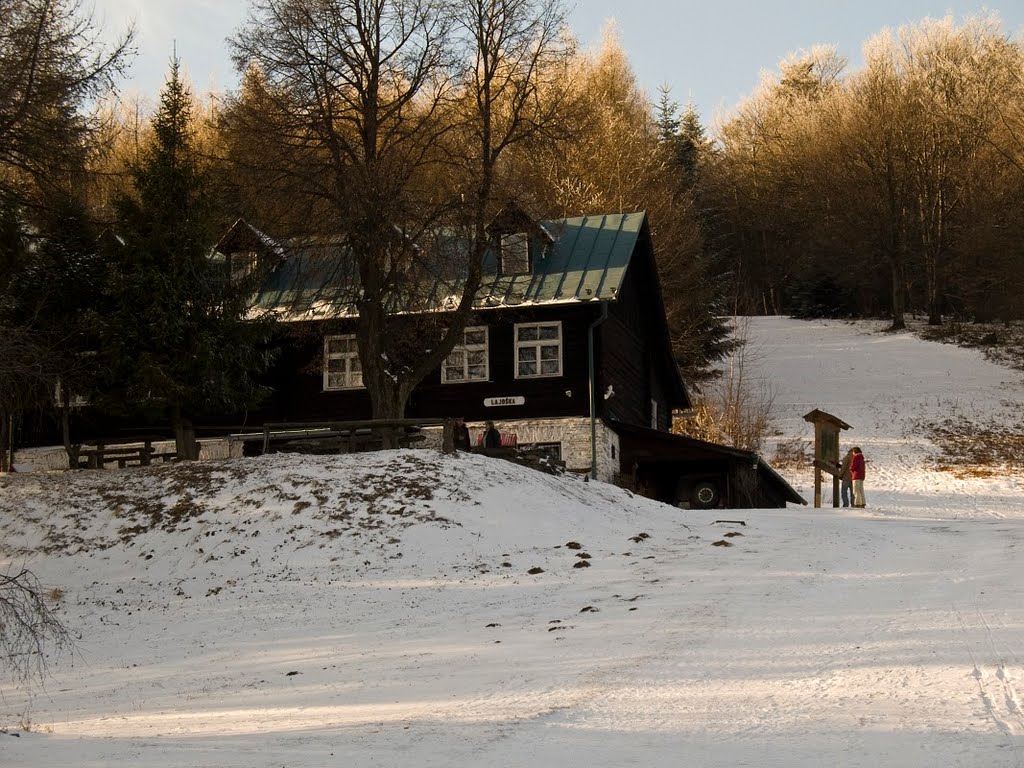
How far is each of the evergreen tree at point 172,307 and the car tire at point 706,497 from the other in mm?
12718

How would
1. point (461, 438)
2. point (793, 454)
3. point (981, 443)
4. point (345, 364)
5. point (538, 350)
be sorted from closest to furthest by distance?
point (461, 438) → point (538, 350) → point (345, 364) → point (981, 443) → point (793, 454)

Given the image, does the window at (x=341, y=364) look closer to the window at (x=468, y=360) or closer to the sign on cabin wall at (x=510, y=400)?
the window at (x=468, y=360)

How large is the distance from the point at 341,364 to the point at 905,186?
38.0 meters

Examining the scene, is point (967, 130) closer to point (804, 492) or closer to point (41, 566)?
point (804, 492)

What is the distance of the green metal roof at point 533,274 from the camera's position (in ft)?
84.2

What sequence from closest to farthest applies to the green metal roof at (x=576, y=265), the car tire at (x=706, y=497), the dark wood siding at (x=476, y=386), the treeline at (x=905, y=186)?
the green metal roof at (x=576, y=265)
the dark wood siding at (x=476, y=386)
the car tire at (x=706, y=497)
the treeline at (x=905, y=186)

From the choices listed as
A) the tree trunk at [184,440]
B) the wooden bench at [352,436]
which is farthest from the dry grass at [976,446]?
the tree trunk at [184,440]

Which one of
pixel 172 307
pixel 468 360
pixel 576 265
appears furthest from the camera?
pixel 468 360

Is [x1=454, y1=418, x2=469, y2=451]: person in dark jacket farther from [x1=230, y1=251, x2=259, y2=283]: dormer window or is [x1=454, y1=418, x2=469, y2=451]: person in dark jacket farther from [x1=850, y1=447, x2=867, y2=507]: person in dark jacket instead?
[x1=850, y1=447, x2=867, y2=507]: person in dark jacket

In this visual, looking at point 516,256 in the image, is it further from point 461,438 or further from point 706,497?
point 706,497

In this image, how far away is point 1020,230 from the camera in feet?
164

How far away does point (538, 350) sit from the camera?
28.8 m

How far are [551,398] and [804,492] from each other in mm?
10978

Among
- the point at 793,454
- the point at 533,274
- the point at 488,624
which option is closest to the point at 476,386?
the point at 533,274
